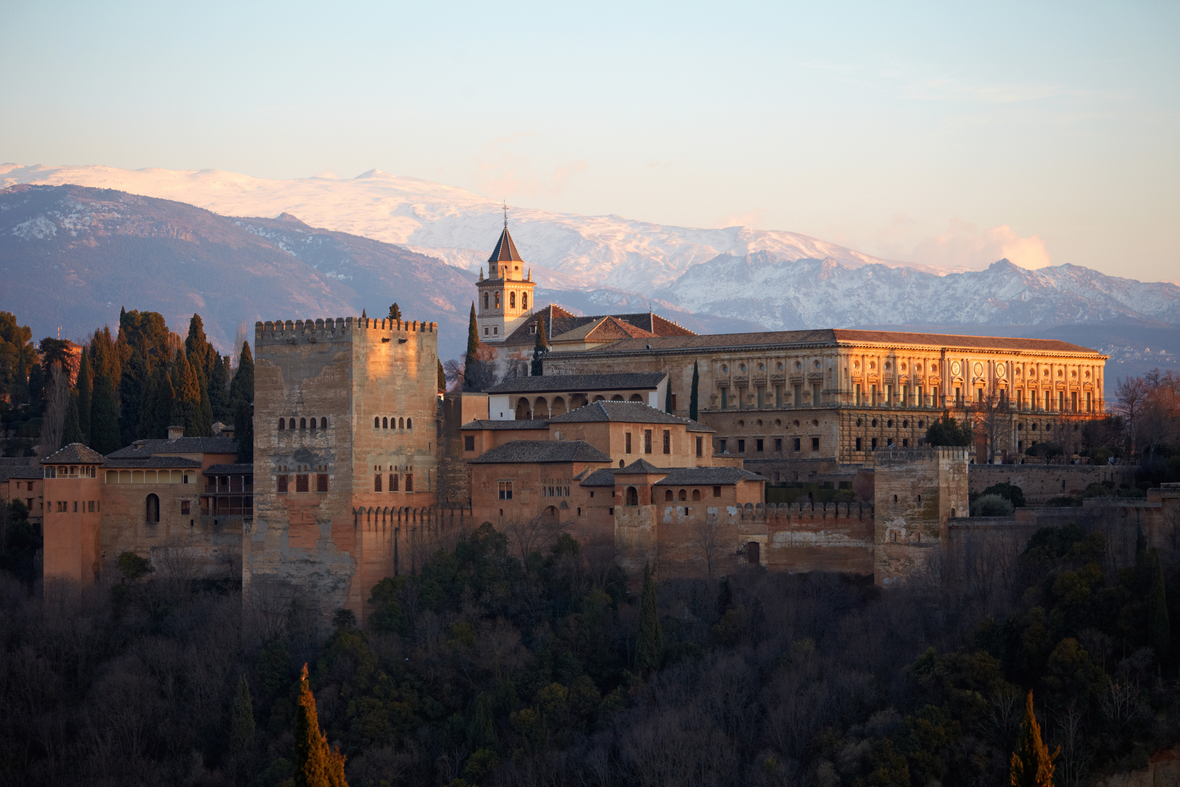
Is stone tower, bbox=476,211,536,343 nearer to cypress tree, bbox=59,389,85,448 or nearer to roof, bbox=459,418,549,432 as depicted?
cypress tree, bbox=59,389,85,448

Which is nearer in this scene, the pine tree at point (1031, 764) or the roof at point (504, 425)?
the pine tree at point (1031, 764)

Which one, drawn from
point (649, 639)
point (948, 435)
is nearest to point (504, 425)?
point (649, 639)

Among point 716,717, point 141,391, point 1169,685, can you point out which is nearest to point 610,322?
point 141,391

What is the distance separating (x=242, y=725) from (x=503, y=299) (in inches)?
2047

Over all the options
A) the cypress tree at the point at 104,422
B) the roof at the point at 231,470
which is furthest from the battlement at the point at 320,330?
the cypress tree at the point at 104,422

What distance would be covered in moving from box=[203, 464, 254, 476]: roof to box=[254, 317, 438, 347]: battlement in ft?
17.0

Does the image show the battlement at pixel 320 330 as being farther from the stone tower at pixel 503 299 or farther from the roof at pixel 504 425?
the stone tower at pixel 503 299

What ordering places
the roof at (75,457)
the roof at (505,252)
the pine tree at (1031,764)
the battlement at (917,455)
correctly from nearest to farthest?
the pine tree at (1031,764) → the battlement at (917,455) → the roof at (75,457) → the roof at (505,252)

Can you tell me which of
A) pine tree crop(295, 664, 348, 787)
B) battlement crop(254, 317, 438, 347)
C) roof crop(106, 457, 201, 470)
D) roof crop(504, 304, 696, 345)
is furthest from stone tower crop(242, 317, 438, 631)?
roof crop(504, 304, 696, 345)

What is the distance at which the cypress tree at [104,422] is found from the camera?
72.9 metres

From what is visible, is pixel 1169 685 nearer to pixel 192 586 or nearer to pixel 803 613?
pixel 803 613

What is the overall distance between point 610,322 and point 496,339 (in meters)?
16.9

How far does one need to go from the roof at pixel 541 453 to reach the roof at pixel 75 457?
45.9 feet

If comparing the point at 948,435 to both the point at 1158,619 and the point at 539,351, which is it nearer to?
the point at 1158,619
